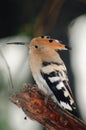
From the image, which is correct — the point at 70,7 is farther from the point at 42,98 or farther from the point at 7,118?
the point at 7,118

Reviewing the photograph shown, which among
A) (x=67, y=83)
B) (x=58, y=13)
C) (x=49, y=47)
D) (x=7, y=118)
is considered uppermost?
(x=58, y=13)

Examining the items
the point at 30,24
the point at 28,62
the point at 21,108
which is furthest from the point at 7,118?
the point at 30,24

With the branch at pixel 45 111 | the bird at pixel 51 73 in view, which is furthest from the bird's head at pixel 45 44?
the branch at pixel 45 111

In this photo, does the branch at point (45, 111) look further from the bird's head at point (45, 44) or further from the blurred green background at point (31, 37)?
the bird's head at point (45, 44)

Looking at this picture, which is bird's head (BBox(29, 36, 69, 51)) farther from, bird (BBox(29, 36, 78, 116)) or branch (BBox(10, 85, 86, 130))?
branch (BBox(10, 85, 86, 130))

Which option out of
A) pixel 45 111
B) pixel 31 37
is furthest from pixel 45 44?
pixel 45 111

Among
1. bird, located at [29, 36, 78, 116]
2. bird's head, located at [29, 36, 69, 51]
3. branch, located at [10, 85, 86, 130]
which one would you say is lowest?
branch, located at [10, 85, 86, 130]

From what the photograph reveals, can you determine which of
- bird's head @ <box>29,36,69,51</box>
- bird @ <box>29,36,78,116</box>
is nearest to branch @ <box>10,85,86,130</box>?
bird @ <box>29,36,78,116</box>
